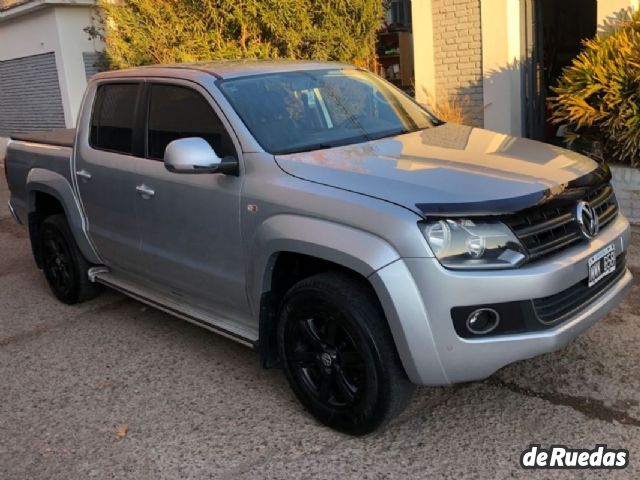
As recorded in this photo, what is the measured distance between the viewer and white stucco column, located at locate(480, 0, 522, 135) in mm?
8523

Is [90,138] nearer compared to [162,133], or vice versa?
[162,133]

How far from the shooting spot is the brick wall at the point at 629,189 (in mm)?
6598

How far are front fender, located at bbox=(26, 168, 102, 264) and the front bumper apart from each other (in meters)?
3.04

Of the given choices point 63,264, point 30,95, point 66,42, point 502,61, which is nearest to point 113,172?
point 63,264

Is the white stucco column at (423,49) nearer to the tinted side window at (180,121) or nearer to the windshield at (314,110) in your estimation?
the windshield at (314,110)

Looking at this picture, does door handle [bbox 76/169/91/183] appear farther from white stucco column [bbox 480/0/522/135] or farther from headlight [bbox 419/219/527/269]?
white stucco column [bbox 480/0/522/135]

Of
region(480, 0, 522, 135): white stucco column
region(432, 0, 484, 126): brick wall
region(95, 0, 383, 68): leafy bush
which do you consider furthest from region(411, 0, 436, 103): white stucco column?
region(480, 0, 522, 135): white stucco column

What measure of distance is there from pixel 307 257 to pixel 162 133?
1.55 meters

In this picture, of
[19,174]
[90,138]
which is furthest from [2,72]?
[90,138]

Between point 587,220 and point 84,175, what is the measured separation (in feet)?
11.6

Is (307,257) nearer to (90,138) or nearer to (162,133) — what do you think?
(162,133)

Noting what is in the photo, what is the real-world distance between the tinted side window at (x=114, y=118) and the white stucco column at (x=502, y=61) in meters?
5.28

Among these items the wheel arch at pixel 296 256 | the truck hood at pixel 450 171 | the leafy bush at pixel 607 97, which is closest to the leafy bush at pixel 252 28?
the leafy bush at pixel 607 97

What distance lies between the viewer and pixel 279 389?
4039 millimetres
